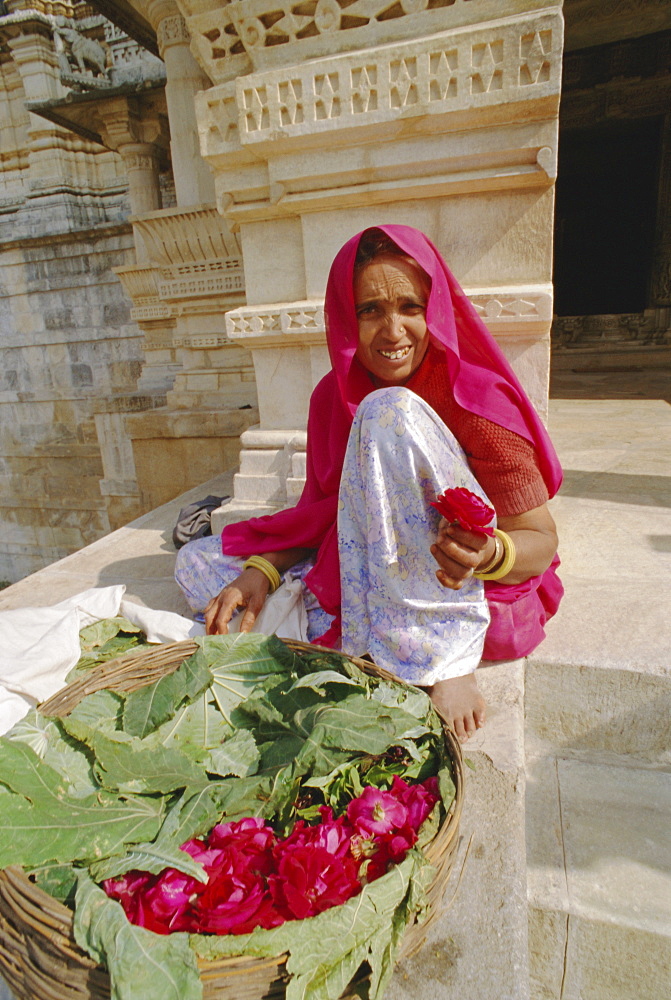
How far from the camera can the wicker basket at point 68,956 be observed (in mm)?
832

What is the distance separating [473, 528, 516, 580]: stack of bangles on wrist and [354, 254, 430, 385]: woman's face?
541 mm

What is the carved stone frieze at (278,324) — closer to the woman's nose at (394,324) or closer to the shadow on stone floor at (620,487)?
the woman's nose at (394,324)

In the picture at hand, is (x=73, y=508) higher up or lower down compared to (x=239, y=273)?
lower down

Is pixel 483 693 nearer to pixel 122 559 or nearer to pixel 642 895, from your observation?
pixel 642 895

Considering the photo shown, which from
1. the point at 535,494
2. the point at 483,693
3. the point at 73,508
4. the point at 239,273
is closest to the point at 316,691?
the point at 483,693

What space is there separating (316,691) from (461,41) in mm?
2071

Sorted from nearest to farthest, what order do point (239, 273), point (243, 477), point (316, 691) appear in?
point (316, 691) < point (243, 477) < point (239, 273)

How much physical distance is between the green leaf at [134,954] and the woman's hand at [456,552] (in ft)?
2.71

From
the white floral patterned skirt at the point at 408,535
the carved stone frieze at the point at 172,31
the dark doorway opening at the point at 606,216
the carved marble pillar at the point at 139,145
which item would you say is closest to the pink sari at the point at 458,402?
the white floral patterned skirt at the point at 408,535

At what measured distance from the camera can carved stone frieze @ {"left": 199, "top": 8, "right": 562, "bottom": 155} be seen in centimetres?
187

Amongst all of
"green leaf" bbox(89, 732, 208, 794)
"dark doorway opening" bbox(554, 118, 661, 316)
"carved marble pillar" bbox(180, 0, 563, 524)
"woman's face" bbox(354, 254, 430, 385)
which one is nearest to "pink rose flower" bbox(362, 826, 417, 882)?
"green leaf" bbox(89, 732, 208, 794)

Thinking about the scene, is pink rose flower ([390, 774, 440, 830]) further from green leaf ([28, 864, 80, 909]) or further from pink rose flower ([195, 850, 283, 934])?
green leaf ([28, 864, 80, 909])

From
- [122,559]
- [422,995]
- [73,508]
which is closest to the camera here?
[422,995]

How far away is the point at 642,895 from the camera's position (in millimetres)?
1179
